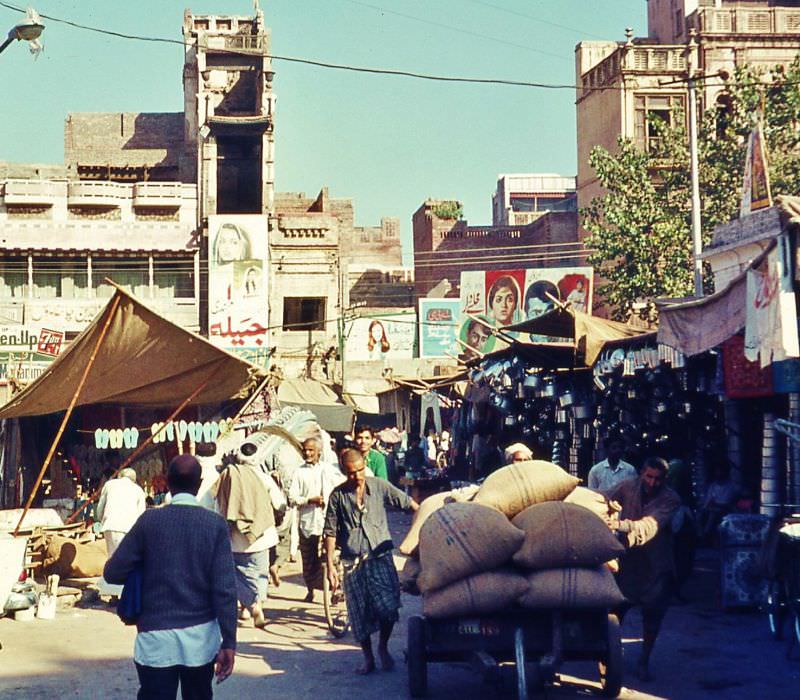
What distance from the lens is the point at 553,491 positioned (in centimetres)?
754

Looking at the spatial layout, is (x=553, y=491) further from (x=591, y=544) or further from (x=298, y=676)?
(x=298, y=676)

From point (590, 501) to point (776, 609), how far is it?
2.28 metres

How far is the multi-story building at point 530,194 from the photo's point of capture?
195 feet

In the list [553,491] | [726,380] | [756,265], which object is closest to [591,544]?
[553,491]

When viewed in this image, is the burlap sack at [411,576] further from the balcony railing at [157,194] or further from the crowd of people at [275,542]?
the balcony railing at [157,194]

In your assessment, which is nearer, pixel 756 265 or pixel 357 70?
pixel 756 265

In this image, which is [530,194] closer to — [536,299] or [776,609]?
[536,299]

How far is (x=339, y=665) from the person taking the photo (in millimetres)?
8836

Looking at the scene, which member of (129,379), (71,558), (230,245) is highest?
(230,245)

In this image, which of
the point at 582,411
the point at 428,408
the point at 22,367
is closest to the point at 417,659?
the point at 582,411

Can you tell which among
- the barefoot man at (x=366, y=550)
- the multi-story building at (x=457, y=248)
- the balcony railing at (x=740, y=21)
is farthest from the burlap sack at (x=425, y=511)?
the multi-story building at (x=457, y=248)

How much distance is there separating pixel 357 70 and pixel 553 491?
8970 mm

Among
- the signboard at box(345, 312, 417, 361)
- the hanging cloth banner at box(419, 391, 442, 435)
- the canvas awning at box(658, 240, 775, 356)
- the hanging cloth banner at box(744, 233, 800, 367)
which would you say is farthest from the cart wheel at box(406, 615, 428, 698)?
the signboard at box(345, 312, 417, 361)

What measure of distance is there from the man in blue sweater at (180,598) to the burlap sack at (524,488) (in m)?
2.56
